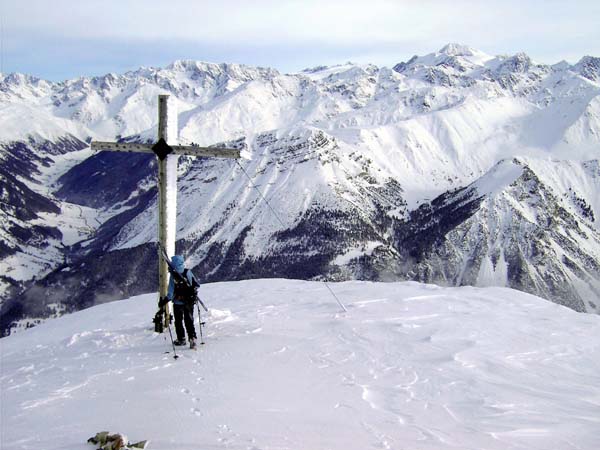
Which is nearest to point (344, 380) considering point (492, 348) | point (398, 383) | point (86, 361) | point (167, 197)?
point (398, 383)

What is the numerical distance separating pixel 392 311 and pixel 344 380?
7301mm

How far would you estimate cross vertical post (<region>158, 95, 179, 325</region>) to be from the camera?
645 inches

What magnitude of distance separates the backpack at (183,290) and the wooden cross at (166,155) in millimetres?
2479

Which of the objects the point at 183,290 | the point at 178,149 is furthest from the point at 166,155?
the point at 183,290

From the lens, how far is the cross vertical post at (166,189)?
16.4m

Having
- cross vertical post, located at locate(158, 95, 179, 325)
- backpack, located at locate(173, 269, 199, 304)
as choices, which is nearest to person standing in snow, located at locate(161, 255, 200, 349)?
backpack, located at locate(173, 269, 199, 304)

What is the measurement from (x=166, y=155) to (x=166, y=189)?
1057 mm

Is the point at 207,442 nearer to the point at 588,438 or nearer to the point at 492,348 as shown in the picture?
the point at 588,438

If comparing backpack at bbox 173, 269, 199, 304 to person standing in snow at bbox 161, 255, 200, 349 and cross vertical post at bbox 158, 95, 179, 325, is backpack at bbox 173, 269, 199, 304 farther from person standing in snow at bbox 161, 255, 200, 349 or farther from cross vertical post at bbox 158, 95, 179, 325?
cross vertical post at bbox 158, 95, 179, 325

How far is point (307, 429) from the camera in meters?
8.45

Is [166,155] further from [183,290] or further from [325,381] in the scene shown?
[325,381]

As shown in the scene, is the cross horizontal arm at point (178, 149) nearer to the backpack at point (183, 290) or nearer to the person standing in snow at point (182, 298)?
the person standing in snow at point (182, 298)

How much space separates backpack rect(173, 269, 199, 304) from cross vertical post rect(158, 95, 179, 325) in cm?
246

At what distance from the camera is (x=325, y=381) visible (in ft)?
36.2
